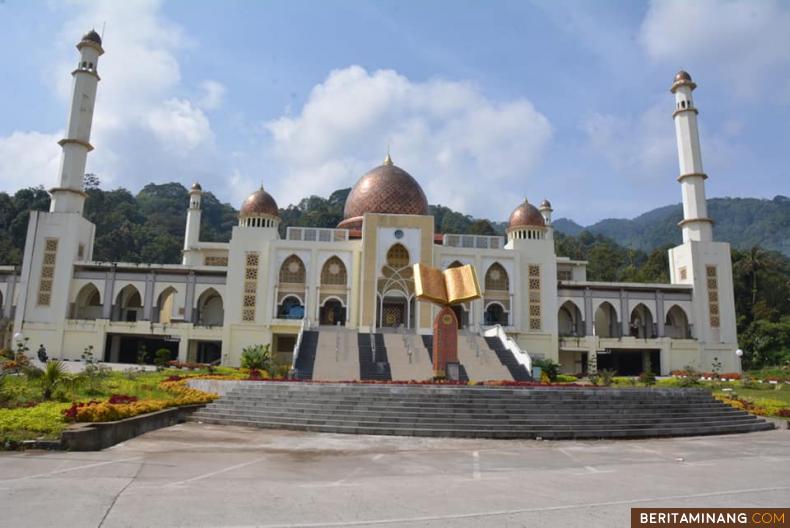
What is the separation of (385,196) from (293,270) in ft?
22.9

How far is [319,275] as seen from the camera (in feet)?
102

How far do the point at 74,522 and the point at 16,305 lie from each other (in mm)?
31468

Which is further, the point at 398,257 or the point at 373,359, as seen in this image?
the point at 398,257

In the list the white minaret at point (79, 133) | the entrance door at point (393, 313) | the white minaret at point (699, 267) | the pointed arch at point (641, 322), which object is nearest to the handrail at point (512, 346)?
the entrance door at point (393, 313)

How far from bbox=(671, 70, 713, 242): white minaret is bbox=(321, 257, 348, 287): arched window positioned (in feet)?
62.7

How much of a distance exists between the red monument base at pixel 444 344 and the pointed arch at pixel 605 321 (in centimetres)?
1917

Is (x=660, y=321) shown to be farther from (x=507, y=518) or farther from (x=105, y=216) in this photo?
(x=105, y=216)

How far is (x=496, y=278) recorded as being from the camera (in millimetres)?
32531

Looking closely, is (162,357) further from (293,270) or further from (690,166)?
(690,166)

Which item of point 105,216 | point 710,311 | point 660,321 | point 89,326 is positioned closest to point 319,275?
point 89,326

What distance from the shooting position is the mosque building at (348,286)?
3028cm

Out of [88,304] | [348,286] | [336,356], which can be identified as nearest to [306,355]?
[336,356]

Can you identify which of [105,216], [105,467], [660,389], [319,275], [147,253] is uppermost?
[105,216]

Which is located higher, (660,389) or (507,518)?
(660,389)
